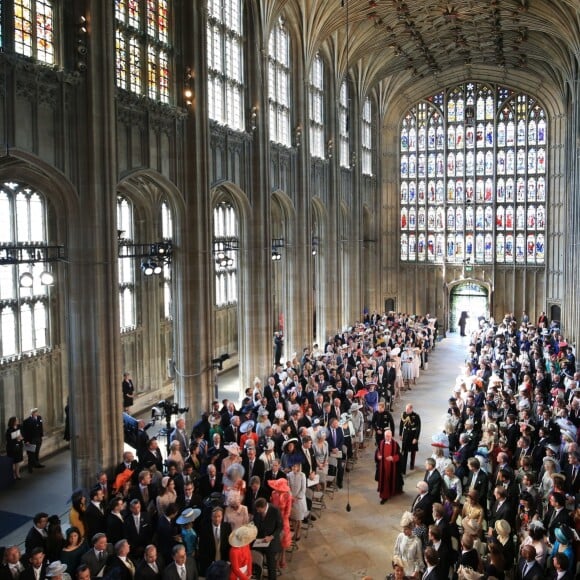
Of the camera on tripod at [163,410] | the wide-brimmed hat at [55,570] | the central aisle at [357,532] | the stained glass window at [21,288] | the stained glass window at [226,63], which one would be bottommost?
the central aisle at [357,532]

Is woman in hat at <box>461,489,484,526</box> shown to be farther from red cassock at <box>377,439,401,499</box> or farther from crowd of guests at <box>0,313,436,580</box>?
red cassock at <box>377,439,401,499</box>

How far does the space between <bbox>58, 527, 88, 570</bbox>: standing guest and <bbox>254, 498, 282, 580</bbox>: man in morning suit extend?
2580 millimetres

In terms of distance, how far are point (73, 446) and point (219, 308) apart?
13962mm

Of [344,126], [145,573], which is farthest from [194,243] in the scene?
[344,126]

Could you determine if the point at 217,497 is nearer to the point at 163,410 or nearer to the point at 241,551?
the point at 241,551

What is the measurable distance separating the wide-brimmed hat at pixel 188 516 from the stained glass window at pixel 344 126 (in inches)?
1043

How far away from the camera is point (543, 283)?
38.0 m

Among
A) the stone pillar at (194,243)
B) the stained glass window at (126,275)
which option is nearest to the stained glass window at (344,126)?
the stained glass window at (126,275)

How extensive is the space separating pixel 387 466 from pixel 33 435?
28.3 ft

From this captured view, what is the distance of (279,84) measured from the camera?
2520 cm

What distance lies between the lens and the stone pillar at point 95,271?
13.4 metres

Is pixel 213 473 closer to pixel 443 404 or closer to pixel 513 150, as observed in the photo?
pixel 443 404

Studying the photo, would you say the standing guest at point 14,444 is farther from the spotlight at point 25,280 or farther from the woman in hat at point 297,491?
the woman in hat at point 297,491

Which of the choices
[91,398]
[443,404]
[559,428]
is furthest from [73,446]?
[443,404]
